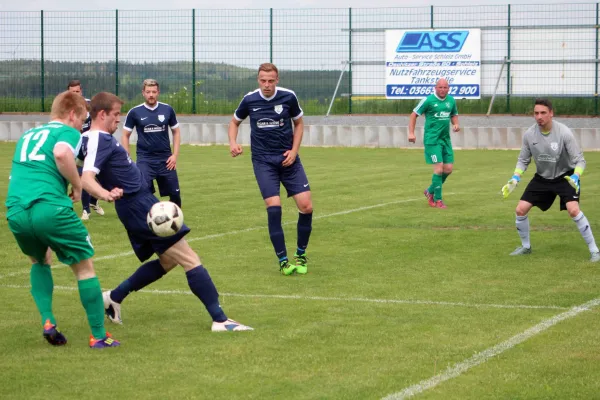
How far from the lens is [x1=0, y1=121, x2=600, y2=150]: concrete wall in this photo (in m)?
29.2

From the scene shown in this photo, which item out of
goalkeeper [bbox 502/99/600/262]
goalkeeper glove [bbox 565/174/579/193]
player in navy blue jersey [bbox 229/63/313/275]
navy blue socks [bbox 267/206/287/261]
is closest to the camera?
navy blue socks [bbox 267/206/287/261]

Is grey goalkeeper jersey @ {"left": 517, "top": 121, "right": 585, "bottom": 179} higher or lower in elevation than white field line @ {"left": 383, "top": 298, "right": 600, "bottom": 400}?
higher

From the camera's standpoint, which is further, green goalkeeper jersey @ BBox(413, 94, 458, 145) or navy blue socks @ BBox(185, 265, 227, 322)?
green goalkeeper jersey @ BBox(413, 94, 458, 145)

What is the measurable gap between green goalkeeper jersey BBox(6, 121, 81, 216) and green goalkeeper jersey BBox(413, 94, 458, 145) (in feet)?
35.7

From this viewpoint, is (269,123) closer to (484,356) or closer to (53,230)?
(53,230)

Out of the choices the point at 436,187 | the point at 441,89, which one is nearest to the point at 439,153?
the point at 436,187

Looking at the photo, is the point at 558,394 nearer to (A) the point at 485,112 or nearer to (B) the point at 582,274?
(B) the point at 582,274

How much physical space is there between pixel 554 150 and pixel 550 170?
0.85 feet

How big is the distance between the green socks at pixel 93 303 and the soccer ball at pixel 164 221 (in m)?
0.65

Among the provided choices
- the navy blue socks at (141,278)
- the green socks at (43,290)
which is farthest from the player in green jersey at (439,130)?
the green socks at (43,290)

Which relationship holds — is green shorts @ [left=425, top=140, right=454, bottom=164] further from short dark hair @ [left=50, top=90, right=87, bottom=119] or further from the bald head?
short dark hair @ [left=50, top=90, right=87, bottom=119]

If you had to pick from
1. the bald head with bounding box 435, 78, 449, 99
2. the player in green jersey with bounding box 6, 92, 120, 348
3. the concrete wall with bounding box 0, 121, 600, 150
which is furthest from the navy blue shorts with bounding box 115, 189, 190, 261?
Result: the concrete wall with bounding box 0, 121, 600, 150

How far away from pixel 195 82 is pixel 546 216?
72.2ft

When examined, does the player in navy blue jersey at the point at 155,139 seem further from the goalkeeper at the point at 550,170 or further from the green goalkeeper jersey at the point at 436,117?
the goalkeeper at the point at 550,170
